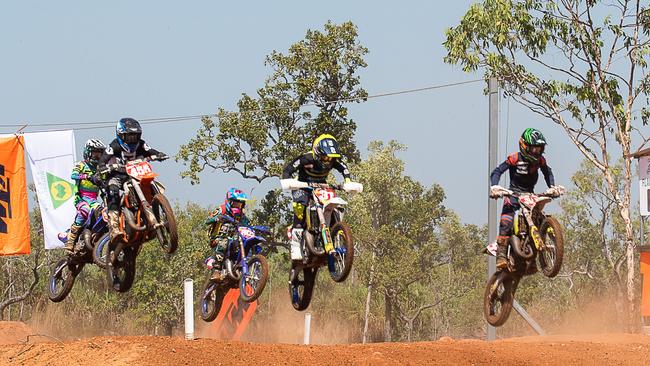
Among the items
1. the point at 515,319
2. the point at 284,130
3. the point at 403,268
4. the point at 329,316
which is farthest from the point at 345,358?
the point at 515,319

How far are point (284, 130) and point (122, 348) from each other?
29246 millimetres

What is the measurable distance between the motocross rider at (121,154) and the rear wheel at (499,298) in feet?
23.5

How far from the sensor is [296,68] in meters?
45.6

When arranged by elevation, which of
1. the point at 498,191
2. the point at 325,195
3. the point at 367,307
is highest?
the point at 498,191

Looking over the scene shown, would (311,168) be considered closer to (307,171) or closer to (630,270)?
(307,171)

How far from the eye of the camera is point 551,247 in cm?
1828

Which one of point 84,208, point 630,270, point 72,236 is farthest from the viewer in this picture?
point 630,270

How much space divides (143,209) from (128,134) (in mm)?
1479

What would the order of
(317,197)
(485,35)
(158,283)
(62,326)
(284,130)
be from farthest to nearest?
1. (158,283)
2. (62,326)
3. (284,130)
4. (485,35)
5. (317,197)

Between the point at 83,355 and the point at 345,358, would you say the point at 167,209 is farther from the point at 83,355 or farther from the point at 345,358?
the point at 345,358

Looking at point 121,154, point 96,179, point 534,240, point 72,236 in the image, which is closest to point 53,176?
point 72,236

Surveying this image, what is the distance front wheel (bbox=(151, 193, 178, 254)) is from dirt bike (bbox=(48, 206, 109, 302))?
1272 millimetres

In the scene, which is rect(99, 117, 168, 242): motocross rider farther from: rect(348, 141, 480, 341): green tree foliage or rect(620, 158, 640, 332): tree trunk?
rect(348, 141, 480, 341): green tree foliage

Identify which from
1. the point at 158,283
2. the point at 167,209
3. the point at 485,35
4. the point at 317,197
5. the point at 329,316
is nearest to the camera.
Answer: the point at 167,209
